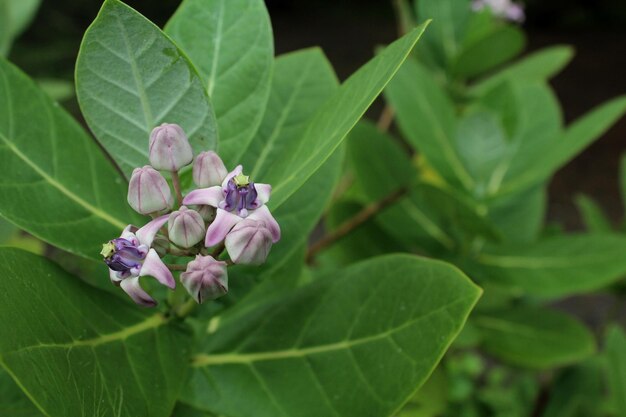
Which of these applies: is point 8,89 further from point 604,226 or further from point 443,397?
point 604,226

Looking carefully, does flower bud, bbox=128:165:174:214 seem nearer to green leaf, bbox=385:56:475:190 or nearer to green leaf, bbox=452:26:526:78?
green leaf, bbox=385:56:475:190

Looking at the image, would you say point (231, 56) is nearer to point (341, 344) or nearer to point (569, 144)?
point (341, 344)

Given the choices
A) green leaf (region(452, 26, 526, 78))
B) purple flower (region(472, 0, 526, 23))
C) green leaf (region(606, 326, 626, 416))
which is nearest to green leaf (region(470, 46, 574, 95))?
green leaf (region(452, 26, 526, 78))

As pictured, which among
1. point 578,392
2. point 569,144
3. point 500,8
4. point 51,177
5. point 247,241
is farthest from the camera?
point 500,8

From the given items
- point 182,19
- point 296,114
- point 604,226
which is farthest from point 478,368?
point 182,19

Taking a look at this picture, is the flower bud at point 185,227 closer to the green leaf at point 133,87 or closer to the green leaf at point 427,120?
the green leaf at point 133,87

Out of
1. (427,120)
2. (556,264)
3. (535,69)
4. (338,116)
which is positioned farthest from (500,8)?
(338,116)

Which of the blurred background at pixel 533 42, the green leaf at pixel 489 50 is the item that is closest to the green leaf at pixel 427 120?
the green leaf at pixel 489 50
